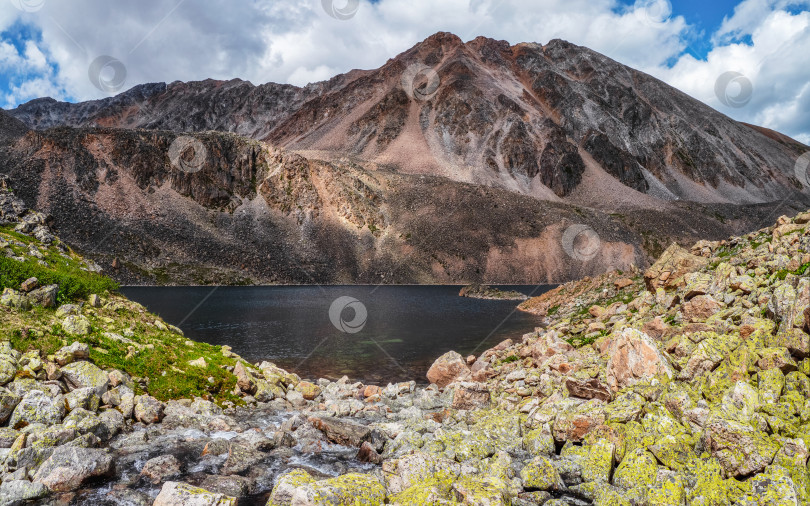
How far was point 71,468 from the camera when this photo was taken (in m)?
11.8

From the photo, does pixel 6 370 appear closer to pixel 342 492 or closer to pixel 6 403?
pixel 6 403

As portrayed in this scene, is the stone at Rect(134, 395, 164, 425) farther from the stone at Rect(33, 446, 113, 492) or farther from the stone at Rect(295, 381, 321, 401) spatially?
the stone at Rect(295, 381, 321, 401)

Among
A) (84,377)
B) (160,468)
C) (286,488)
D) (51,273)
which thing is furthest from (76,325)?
(286,488)

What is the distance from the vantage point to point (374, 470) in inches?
527

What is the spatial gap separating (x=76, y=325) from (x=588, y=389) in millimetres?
20514

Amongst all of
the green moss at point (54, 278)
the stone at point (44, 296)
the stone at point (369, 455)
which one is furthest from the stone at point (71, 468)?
the green moss at point (54, 278)

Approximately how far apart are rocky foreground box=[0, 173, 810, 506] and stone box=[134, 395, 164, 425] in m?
0.09

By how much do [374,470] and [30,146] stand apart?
188m

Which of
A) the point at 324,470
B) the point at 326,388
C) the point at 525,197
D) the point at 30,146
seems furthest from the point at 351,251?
the point at 324,470

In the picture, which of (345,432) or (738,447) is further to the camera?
(345,432)

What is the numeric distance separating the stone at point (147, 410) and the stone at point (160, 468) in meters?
3.50

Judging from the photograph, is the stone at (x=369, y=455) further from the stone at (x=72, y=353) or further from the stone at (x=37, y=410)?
the stone at (x=72, y=353)

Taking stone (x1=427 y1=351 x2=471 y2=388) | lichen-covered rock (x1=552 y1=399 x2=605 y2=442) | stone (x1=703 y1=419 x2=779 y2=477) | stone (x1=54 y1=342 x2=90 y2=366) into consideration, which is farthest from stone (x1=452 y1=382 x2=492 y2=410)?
stone (x1=54 y1=342 x2=90 y2=366)

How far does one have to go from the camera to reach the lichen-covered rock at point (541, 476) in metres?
11.8
